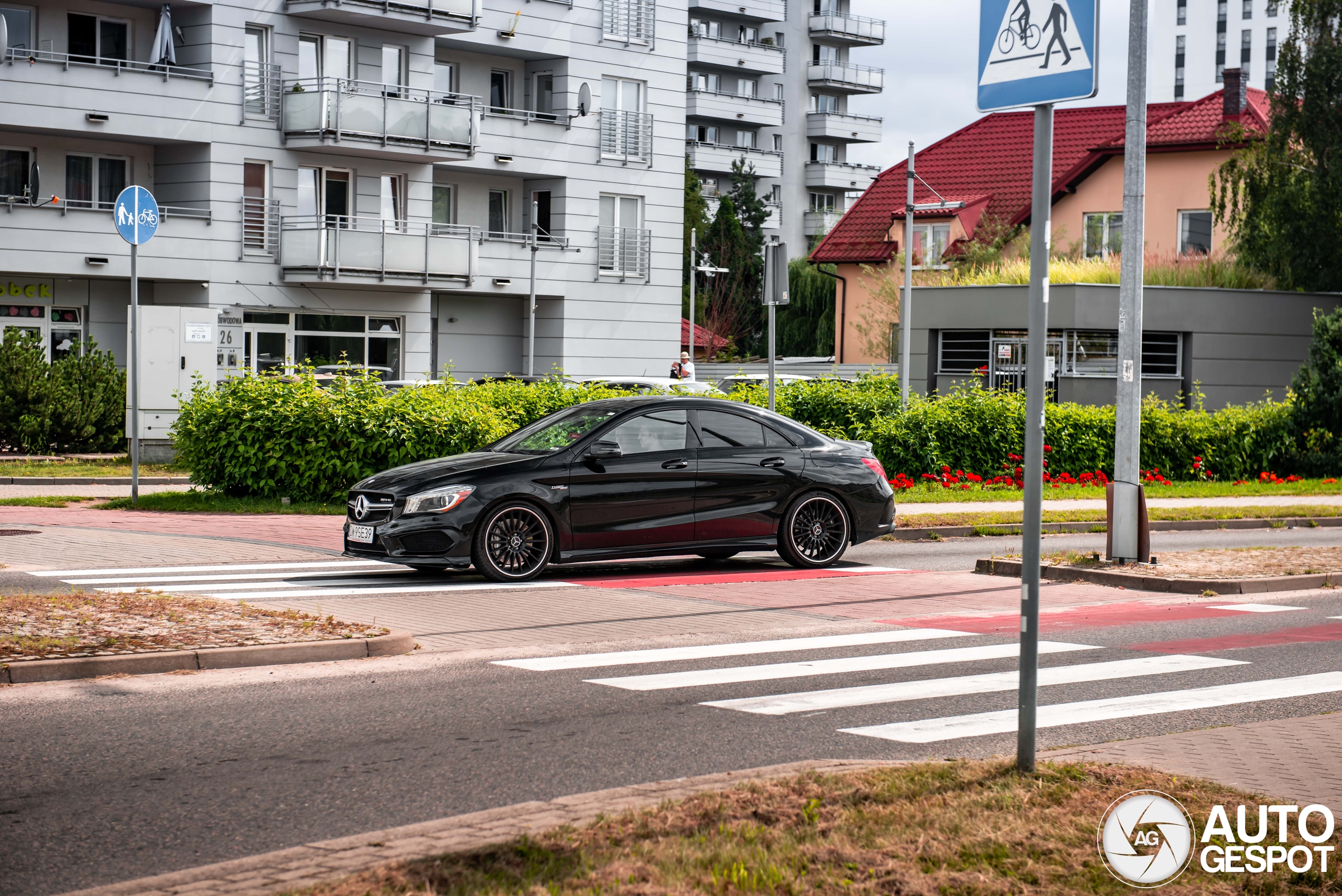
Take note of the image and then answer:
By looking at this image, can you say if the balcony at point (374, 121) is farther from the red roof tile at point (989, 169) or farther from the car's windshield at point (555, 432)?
the car's windshield at point (555, 432)

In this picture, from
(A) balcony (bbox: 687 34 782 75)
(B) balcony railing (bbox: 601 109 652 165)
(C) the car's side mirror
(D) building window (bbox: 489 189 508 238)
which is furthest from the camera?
(A) balcony (bbox: 687 34 782 75)

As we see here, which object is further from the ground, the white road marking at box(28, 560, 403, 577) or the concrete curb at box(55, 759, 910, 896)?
the white road marking at box(28, 560, 403, 577)

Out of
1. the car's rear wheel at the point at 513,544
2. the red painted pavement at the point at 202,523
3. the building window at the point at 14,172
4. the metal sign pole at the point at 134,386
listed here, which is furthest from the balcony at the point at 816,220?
the car's rear wheel at the point at 513,544

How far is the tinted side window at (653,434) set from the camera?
534 inches

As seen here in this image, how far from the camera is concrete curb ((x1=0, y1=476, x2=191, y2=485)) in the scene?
851 inches

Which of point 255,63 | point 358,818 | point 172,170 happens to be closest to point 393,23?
point 255,63

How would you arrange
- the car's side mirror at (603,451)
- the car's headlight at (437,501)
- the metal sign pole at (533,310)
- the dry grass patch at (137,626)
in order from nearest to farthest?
the dry grass patch at (137,626) < the car's headlight at (437,501) < the car's side mirror at (603,451) < the metal sign pole at (533,310)

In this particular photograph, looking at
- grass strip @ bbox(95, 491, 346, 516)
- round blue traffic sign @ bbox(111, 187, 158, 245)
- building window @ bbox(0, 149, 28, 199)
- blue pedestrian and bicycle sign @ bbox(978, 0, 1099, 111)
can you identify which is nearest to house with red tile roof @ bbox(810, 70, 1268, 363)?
building window @ bbox(0, 149, 28, 199)

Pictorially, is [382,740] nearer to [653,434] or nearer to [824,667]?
[824,667]

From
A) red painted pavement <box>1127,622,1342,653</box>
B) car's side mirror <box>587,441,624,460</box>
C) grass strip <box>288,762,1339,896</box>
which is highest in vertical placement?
car's side mirror <box>587,441,624,460</box>

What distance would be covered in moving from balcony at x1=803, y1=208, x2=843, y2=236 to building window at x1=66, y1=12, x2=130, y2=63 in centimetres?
5685

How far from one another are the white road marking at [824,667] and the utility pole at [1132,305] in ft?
13.8

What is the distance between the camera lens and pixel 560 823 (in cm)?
528

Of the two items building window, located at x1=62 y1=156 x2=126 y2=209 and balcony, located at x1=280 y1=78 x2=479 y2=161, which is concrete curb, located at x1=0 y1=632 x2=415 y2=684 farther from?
balcony, located at x1=280 y1=78 x2=479 y2=161
